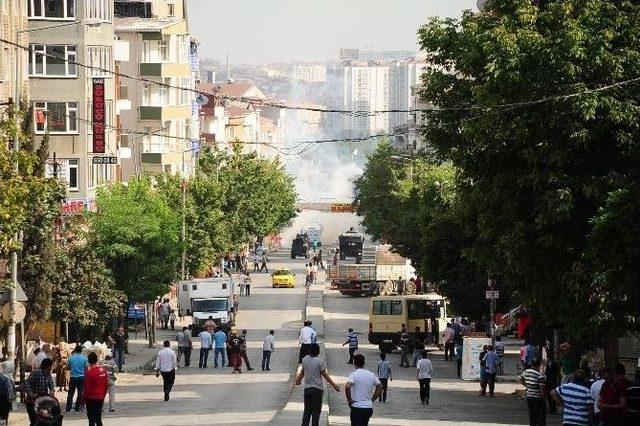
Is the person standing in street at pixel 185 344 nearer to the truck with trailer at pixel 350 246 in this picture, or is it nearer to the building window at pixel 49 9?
the building window at pixel 49 9

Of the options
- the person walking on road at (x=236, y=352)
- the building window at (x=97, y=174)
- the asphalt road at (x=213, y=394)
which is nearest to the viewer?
the asphalt road at (x=213, y=394)

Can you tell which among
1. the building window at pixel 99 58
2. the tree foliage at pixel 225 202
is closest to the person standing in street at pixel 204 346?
the building window at pixel 99 58

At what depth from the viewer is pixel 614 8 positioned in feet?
127

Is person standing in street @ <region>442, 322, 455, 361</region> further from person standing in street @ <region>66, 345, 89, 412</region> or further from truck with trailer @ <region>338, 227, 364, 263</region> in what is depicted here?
truck with trailer @ <region>338, 227, 364, 263</region>

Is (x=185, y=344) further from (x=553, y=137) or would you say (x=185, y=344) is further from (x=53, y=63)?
(x=553, y=137)

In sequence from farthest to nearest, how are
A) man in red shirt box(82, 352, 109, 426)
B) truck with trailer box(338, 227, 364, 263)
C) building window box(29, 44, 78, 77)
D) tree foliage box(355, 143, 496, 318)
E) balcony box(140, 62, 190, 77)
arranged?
truck with trailer box(338, 227, 364, 263) < balcony box(140, 62, 190, 77) < building window box(29, 44, 78, 77) < tree foliage box(355, 143, 496, 318) < man in red shirt box(82, 352, 109, 426)

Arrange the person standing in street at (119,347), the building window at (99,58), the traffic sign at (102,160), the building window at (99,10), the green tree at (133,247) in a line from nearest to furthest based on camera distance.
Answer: the person standing in street at (119,347)
the green tree at (133,247)
the traffic sign at (102,160)
the building window at (99,58)
the building window at (99,10)

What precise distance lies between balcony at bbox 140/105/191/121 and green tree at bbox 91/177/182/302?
1916 inches

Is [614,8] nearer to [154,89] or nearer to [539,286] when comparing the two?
[539,286]

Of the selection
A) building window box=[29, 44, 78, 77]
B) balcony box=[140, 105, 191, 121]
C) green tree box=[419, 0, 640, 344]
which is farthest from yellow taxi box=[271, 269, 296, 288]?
green tree box=[419, 0, 640, 344]

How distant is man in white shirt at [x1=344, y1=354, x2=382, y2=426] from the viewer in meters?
28.2

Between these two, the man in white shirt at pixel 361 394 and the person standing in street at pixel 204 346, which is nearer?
the man in white shirt at pixel 361 394

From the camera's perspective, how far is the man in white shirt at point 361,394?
28.2 metres

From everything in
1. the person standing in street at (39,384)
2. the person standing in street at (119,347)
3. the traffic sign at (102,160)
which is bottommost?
the person standing in street at (119,347)
